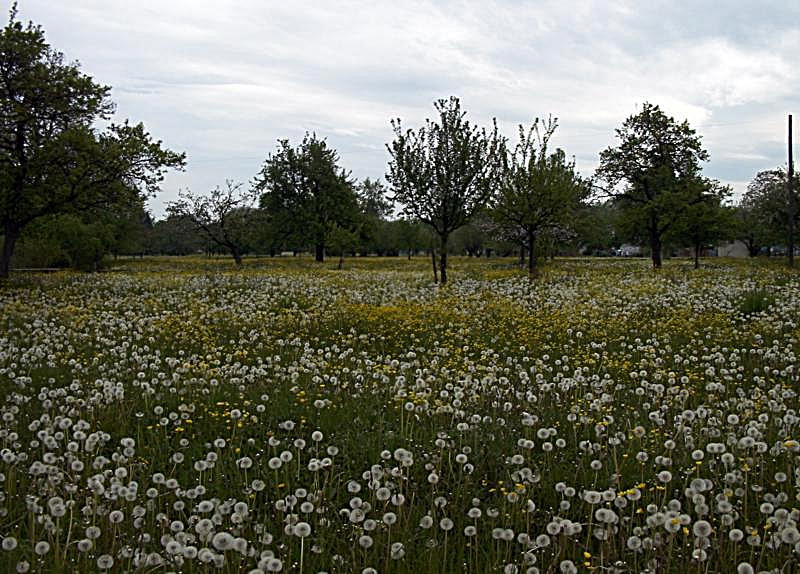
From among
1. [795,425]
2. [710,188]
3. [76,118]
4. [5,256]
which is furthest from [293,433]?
[710,188]

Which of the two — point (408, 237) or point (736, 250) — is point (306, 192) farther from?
point (736, 250)

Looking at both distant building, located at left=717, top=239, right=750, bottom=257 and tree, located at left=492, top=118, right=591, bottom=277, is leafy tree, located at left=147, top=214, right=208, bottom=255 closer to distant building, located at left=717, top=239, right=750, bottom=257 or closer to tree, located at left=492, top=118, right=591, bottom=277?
tree, located at left=492, top=118, right=591, bottom=277

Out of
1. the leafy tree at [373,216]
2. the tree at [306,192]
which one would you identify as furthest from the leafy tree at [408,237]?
the tree at [306,192]

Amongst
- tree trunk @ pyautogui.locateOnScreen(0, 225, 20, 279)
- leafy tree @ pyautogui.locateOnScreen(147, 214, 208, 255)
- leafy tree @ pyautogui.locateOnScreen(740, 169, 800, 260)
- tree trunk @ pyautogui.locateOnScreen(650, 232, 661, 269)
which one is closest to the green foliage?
leafy tree @ pyautogui.locateOnScreen(740, 169, 800, 260)

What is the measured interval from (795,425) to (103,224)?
153ft

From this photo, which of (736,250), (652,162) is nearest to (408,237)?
(652,162)

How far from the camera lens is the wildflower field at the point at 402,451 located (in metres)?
3.77

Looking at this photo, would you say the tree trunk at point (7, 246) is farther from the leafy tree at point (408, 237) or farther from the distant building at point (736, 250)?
the distant building at point (736, 250)

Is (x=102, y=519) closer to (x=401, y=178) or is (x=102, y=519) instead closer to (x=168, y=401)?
(x=168, y=401)

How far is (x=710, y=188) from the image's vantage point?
41.0 metres

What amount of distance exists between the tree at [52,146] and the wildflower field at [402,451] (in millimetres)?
14178

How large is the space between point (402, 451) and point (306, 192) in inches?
2396

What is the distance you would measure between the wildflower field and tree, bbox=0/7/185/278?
46.5 ft

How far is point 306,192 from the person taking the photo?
63.6 m
